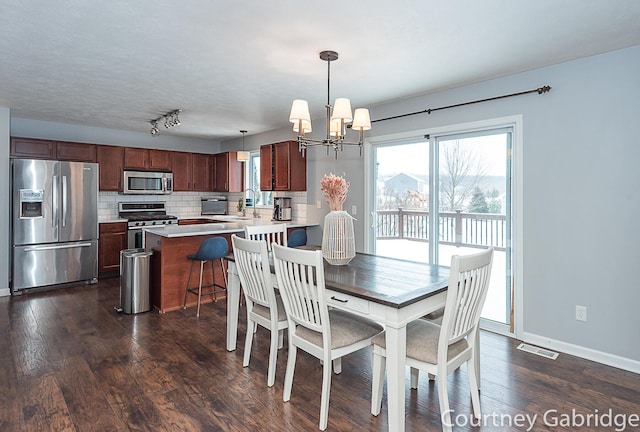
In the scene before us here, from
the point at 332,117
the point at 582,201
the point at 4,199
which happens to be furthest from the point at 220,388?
the point at 4,199

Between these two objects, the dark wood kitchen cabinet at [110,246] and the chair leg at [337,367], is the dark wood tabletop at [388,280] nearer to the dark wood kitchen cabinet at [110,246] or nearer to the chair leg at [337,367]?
the chair leg at [337,367]

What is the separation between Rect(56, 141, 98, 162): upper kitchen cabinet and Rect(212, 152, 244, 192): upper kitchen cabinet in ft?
6.71

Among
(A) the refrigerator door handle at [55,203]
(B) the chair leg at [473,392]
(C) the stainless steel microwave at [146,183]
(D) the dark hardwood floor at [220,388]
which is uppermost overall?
(C) the stainless steel microwave at [146,183]

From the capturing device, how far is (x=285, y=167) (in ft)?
17.9

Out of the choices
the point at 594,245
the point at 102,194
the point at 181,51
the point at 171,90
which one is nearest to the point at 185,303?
the point at 171,90

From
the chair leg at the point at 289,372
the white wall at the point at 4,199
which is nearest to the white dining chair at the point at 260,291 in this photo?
the chair leg at the point at 289,372

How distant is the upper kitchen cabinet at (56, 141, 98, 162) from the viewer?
5.45 metres

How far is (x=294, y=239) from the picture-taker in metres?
4.93

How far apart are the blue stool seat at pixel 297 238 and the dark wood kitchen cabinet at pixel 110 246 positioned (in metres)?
2.85

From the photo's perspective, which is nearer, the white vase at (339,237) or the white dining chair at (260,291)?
the white dining chair at (260,291)

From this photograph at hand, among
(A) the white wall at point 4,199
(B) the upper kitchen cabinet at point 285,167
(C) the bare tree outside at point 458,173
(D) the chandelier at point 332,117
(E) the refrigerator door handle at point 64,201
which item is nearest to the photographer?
(D) the chandelier at point 332,117

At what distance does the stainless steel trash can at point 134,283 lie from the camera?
13.1 feet

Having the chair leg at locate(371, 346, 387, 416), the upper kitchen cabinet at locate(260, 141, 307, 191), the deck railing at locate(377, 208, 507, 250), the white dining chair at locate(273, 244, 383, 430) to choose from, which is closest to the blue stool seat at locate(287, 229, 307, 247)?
the upper kitchen cabinet at locate(260, 141, 307, 191)

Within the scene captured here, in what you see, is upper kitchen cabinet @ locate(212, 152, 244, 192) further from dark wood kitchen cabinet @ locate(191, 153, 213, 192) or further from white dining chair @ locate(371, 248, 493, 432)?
white dining chair @ locate(371, 248, 493, 432)
